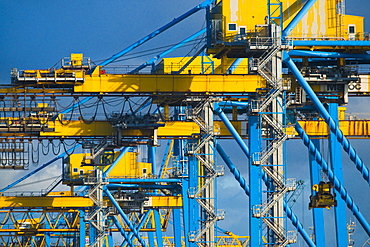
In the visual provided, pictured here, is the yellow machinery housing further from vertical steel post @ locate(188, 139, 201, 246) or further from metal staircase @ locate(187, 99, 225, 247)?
metal staircase @ locate(187, 99, 225, 247)

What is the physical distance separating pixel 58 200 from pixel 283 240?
4241cm

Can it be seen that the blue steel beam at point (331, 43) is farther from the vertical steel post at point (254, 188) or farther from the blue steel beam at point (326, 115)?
the vertical steel post at point (254, 188)

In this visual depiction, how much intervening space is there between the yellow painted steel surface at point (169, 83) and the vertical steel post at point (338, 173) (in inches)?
261

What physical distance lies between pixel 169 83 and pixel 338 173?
11369 mm

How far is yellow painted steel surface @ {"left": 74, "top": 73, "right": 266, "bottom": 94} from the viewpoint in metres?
54.5

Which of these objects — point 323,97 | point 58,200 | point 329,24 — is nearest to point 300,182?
point 323,97

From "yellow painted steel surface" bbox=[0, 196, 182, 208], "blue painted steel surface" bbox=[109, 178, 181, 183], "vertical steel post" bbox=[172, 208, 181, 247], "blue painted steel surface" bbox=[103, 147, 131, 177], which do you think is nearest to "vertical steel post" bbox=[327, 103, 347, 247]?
"blue painted steel surface" bbox=[109, 178, 181, 183]

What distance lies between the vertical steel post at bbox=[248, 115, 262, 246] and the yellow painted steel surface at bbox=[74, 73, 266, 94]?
2.01 m

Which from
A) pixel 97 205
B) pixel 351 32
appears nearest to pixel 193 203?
pixel 97 205

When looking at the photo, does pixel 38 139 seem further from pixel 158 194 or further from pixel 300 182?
pixel 158 194

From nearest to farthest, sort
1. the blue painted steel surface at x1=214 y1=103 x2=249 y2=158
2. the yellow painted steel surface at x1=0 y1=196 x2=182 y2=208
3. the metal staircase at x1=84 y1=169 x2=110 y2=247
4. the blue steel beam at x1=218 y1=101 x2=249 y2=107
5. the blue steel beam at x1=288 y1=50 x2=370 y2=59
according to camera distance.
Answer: the blue steel beam at x1=288 y1=50 x2=370 y2=59 < the blue painted steel surface at x1=214 y1=103 x2=249 y2=158 < the blue steel beam at x1=218 y1=101 x2=249 y2=107 < the metal staircase at x1=84 y1=169 x2=110 y2=247 < the yellow painted steel surface at x1=0 y1=196 x2=182 y2=208

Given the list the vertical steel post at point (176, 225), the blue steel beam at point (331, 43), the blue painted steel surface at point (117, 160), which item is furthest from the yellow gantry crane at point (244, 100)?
the vertical steel post at point (176, 225)

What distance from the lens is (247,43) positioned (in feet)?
165

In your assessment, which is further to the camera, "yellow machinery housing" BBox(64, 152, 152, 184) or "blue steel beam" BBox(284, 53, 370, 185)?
"yellow machinery housing" BBox(64, 152, 152, 184)
